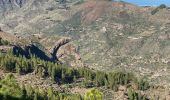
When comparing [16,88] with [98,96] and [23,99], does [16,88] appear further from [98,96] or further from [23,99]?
[98,96]

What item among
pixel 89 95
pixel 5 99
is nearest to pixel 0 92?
pixel 5 99

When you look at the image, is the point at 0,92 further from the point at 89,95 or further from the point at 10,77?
the point at 89,95

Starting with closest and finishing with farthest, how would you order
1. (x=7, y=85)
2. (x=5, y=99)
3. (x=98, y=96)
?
(x=5, y=99)
(x=7, y=85)
(x=98, y=96)

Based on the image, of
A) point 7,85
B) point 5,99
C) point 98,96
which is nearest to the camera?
point 5,99

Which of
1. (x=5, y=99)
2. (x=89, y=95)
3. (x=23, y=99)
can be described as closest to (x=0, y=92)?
(x=5, y=99)

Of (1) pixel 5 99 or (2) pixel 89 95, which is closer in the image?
(1) pixel 5 99

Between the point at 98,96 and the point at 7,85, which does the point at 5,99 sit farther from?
the point at 98,96

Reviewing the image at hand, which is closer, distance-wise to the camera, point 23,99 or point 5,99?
point 5,99
